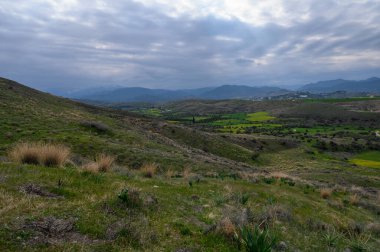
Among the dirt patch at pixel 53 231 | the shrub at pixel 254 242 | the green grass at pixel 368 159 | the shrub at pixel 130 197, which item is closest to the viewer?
the dirt patch at pixel 53 231

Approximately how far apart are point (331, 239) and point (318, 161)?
4735 centimetres

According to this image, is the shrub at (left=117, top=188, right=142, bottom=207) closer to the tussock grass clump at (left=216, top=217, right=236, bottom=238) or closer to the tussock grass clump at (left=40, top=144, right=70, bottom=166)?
the tussock grass clump at (left=216, top=217, right=236, bottom=238)

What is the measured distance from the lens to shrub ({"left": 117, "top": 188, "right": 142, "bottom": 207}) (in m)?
7.02

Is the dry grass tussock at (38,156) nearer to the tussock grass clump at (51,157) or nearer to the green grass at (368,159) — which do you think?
the tussock grass clump at (51,157)

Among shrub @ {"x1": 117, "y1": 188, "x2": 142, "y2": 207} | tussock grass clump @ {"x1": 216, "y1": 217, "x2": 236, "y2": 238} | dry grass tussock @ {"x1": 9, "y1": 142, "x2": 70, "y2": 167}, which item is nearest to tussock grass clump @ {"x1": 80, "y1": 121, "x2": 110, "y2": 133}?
dry grass tussock @ {"x1": 9, "y1": 142, "x2": 70, "y2": 167}

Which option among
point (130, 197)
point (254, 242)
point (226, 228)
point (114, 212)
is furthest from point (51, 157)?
point (254, 242)

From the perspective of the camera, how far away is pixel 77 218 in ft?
19.2

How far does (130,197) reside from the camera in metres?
7.16

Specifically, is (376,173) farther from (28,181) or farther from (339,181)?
(28,181)

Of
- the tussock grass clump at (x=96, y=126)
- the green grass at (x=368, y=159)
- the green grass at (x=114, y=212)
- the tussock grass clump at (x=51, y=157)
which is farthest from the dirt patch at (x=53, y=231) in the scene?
the green grass at (x=368, y=159)

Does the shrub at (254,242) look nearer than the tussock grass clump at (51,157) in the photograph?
Yes

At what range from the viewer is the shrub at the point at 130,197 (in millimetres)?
7023

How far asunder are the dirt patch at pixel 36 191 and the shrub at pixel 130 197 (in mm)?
1464

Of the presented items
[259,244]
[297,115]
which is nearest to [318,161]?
[259,244]
